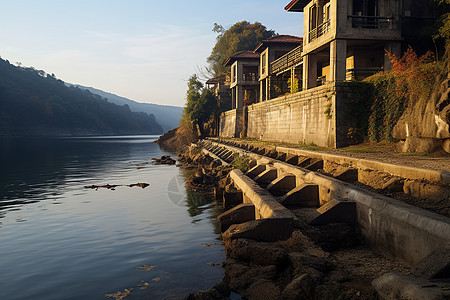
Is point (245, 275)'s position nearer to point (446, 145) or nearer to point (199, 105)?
point (446, 145)

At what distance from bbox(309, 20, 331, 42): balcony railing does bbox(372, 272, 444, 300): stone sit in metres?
19.4

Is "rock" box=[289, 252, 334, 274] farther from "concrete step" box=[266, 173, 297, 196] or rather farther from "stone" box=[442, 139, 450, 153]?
"stone" box=[442, 139, 450, 153]

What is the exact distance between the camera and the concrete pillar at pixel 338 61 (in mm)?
19094

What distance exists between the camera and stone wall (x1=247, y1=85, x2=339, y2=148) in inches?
659

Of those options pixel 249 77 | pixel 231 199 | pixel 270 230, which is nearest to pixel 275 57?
pixel 249 77

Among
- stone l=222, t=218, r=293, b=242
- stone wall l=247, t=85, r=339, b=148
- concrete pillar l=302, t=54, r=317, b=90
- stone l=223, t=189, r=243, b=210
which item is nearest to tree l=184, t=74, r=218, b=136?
stone wall l=247, t=85, r=339, b=148

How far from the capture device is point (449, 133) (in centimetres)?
965

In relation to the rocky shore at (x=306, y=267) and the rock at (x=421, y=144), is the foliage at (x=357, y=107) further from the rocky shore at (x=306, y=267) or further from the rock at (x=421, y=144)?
the rocky shore at (x=306, y=267)

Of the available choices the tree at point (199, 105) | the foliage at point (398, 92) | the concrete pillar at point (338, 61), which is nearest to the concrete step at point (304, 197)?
the foliage at point (398, 92)

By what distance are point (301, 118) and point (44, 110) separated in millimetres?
112977

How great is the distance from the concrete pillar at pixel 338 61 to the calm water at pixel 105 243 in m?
10.6

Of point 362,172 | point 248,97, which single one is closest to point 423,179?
point 362,172

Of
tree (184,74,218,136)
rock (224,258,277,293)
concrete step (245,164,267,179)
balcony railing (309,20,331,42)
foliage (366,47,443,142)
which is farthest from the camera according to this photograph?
tree (184,74,218,136)

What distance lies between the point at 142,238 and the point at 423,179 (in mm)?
6346
